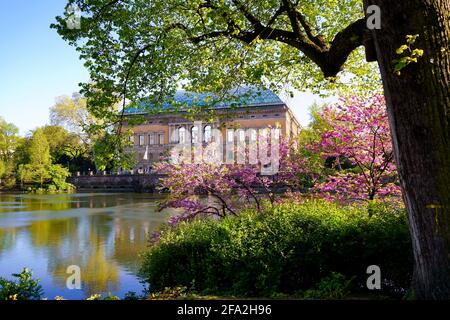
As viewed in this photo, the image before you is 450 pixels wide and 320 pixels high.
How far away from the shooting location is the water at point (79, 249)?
936cm

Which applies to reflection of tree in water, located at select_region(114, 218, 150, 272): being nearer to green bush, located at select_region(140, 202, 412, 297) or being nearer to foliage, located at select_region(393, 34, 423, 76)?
green bush, located at select_region(140, 202, 412, 297)

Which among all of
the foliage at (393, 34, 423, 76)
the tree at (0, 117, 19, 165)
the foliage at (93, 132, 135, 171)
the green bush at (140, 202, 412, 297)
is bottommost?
the green bush at (140, 202, 412, 297)

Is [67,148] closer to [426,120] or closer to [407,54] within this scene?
[407,54]

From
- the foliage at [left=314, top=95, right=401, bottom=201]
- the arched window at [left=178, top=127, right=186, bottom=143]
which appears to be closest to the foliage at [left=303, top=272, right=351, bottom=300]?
the foliage at [left=314, top=95, right=401, bottom=201]

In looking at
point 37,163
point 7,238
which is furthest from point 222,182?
point 37,163

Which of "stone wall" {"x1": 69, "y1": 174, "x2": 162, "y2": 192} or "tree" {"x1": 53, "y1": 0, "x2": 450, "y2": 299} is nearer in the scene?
"tree" {"x1": 53, "y1": 0, "x2": 450, "y2": 299}

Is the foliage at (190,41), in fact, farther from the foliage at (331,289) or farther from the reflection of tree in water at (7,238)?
the reflection of tree in water at (7,238)

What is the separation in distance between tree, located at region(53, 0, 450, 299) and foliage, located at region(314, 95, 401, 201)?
1.00 m

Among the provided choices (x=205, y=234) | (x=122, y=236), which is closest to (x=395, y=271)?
(x=205, y=234)

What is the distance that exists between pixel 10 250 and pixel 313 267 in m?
11.2

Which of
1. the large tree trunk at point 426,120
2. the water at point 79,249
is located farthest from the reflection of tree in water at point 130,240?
the large tree trunk at point 426,120

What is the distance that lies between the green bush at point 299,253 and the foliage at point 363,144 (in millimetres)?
2917

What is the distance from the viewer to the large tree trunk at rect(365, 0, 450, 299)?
3.84 metres

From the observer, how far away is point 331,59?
593cm
